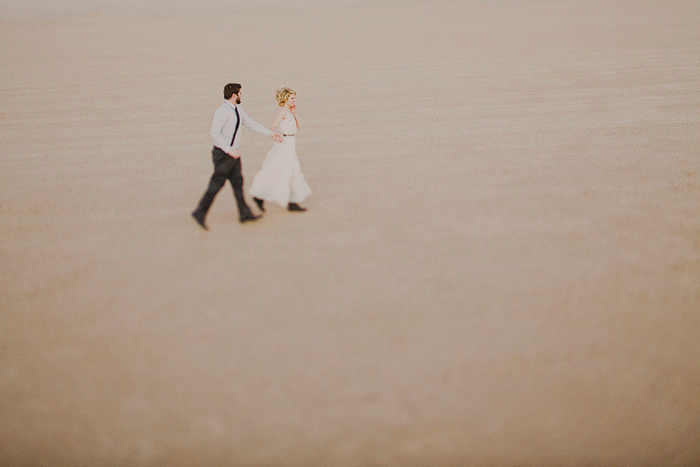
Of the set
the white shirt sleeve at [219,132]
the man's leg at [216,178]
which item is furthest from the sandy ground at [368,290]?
the white shirt sleeve at [219,132]

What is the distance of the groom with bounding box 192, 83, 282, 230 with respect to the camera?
17.7ft

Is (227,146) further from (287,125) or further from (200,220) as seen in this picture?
(200,220)

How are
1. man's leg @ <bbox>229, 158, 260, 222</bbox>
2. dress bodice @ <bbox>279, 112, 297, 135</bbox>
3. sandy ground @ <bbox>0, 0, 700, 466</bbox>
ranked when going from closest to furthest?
sandy ground @ <bbox>0, 0, 700, 466</bbox>
man's leg @ <bbox>229, 158, 260, 222</bbox>
dress bodice @ <bbox>279, 112, 297, 135</bbox>

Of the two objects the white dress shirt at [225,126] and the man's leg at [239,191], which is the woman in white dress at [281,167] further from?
the white dress shirt at [225,126]

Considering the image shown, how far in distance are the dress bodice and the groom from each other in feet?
0.35

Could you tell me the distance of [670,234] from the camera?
5.53 meters

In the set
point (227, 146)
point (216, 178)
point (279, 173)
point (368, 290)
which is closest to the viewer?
point (368, 290)

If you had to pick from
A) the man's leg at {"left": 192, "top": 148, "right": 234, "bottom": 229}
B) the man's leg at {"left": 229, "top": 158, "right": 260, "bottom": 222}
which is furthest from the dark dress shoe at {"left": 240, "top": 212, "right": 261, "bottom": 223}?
the man's leg at {"left": 192, "top": 148, "right": 234, "bottom": 229}

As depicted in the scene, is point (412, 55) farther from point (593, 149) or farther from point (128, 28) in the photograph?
point (128, 28)

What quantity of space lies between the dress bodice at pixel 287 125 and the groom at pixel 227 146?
11 centimetres

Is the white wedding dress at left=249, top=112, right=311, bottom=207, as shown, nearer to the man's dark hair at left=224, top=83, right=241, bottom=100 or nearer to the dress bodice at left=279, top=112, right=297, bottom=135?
the dress bodice at left=279, top=112, right=297, bottom=135

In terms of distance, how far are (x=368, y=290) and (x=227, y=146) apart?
85.8 inches

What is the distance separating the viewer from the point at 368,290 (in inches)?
185

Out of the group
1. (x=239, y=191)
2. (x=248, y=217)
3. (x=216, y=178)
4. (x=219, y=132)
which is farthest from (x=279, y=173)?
(x=219, y=132)
